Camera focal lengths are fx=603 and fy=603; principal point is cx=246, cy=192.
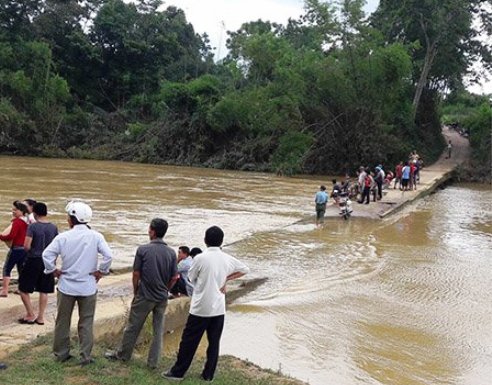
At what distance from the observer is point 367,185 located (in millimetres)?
22406

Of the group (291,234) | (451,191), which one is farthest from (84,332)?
(451,191)

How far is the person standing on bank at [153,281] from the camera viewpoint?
226 inches

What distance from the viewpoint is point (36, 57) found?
49.3 m

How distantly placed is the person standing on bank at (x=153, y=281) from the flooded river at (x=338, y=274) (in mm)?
2008

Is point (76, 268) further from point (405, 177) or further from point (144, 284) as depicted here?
point (405, 177)

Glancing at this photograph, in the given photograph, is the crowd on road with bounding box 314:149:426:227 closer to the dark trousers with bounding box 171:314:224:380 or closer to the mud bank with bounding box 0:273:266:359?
the mud bank with bounding box 0:273:266:359

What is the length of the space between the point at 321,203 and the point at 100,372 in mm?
13470

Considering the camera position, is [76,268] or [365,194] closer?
[76,268]

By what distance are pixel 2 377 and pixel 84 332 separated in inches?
31.9

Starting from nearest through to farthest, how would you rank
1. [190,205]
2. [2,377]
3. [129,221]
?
1. [2,377]
2. [129,221]
3. [190,205]

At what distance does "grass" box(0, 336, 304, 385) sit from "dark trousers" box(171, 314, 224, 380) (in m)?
0.13

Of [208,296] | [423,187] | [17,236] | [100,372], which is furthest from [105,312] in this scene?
[423,187]

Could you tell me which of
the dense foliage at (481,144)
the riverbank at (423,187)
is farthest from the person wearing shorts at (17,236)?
the dense foliage at (481,144)

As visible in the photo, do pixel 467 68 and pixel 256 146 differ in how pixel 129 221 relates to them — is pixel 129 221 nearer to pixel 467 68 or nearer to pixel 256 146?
pixel 256 146
